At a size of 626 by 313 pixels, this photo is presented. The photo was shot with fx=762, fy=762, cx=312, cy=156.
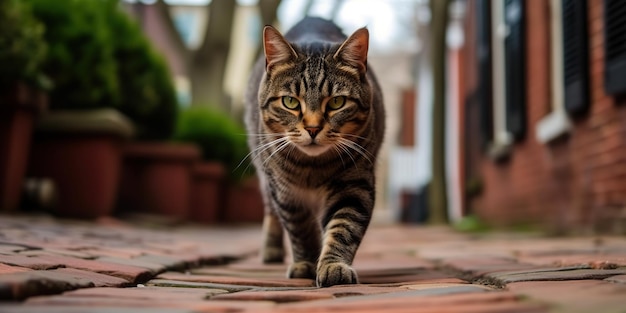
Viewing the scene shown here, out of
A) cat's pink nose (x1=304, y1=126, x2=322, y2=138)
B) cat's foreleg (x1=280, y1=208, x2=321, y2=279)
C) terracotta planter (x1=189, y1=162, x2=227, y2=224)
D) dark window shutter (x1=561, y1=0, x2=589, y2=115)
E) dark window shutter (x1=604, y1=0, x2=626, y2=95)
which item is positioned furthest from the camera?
terracotta planter (x1=189, y1=162, x2=227, y2=224)

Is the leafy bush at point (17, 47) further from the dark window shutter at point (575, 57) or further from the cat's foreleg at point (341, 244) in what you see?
the dark window shutter at point (575, 57)

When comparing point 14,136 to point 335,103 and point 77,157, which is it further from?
point 335,103

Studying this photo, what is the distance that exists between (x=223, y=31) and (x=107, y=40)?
4.47m

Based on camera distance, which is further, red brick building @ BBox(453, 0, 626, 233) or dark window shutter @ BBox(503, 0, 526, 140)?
dark window shutter @ BBox(503, 0, 526, 140)

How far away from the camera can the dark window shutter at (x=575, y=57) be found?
5570 mm

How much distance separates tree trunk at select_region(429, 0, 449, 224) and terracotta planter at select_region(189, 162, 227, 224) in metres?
2.78

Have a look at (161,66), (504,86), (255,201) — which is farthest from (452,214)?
(161,66)

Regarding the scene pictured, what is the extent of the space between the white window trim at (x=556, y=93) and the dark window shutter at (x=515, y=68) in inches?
33.8

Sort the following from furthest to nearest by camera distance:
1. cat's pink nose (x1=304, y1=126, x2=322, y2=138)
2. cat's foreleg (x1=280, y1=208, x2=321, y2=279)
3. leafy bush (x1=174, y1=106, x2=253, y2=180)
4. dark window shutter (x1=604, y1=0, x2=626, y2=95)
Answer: leafy bush (x1=174, y1=106, x2=253, y2=180) → dark window shutter (x1=604, y1=0, x2=626, y2=95) → cat's foreleg (x1=280, y1=208, x2=321, y2=279) → cat's pink nose (x1=304, y1=126, x2=322, y2=138)

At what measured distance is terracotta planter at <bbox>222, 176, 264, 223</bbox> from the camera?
1097 cm

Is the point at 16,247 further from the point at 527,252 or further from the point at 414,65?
the point at 414,65

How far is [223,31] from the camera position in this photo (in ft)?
36.6

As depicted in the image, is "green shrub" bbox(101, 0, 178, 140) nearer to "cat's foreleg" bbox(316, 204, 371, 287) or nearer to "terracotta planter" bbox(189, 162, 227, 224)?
"terracotta planter" bbox(189, 162, 227, 224)

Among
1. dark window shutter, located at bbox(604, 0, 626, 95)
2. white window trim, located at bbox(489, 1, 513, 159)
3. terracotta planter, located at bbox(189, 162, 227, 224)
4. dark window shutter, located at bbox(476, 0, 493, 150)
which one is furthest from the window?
terracotta planter, located at bbox(189, 162, 227, 224)
